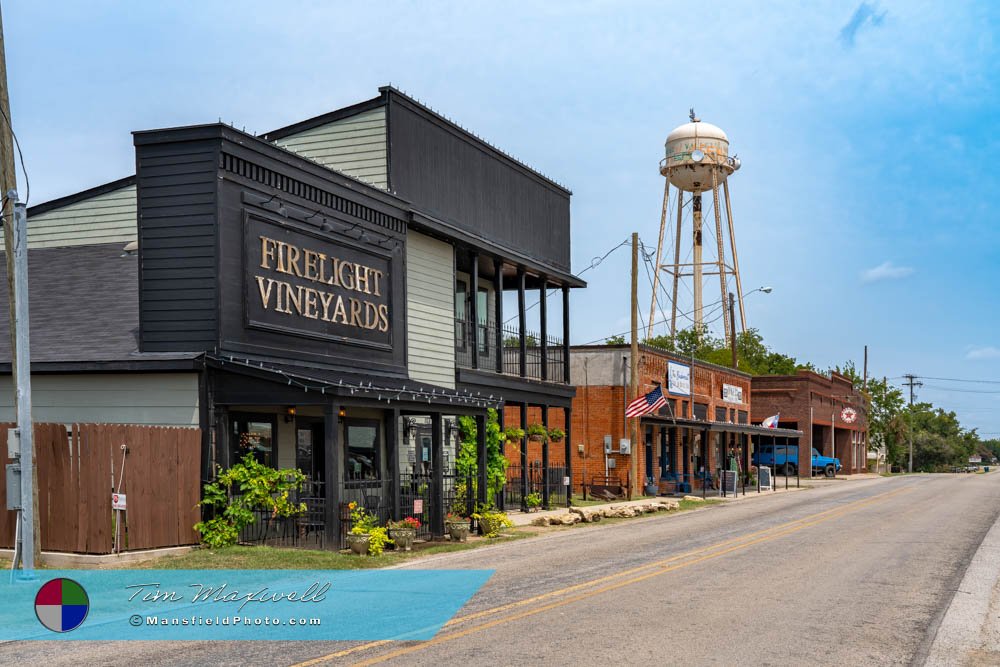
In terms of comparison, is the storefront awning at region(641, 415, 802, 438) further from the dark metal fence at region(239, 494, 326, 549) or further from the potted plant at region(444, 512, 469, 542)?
the dark metal fence at region(239, 494, 326, 549)

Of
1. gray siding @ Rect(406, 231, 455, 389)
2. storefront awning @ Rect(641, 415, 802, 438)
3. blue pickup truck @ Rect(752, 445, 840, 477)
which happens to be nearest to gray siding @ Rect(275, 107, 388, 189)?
gray siding @ Rect(406, 231, 455, 389)

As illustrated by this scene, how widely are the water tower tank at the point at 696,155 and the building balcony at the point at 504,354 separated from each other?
1427 inches

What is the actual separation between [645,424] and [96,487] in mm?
30332

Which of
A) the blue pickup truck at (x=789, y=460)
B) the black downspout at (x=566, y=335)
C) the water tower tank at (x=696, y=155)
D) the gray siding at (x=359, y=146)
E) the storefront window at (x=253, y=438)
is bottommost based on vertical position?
the blue pickup truck at (x=789, y=460)

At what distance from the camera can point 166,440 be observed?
17594 millimetres

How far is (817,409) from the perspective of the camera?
257 feet

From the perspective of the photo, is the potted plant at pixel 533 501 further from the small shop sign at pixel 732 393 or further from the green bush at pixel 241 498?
the small shop sign at pixel 732 393

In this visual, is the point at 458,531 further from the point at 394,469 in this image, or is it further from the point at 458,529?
the point at 394,469

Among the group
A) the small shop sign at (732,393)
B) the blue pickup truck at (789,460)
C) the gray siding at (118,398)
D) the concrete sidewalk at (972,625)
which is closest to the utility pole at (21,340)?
the gray siding at (118,398)

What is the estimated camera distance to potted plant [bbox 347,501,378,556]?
728 inches

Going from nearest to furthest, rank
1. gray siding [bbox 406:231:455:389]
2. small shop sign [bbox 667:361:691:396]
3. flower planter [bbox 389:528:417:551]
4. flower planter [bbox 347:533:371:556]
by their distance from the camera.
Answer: flower planter [bbox 347:533:371:556], flower planter [bbox 389:528:417:551], gray siding [bbox 406:231:455:389], small shop sign [bbox 667:361:691:396]

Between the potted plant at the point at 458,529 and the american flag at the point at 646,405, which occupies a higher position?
the american flag at the point at 646,405

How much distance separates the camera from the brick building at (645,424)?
4206 cm

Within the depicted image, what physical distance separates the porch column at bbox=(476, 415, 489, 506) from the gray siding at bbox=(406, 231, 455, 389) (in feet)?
7.81
